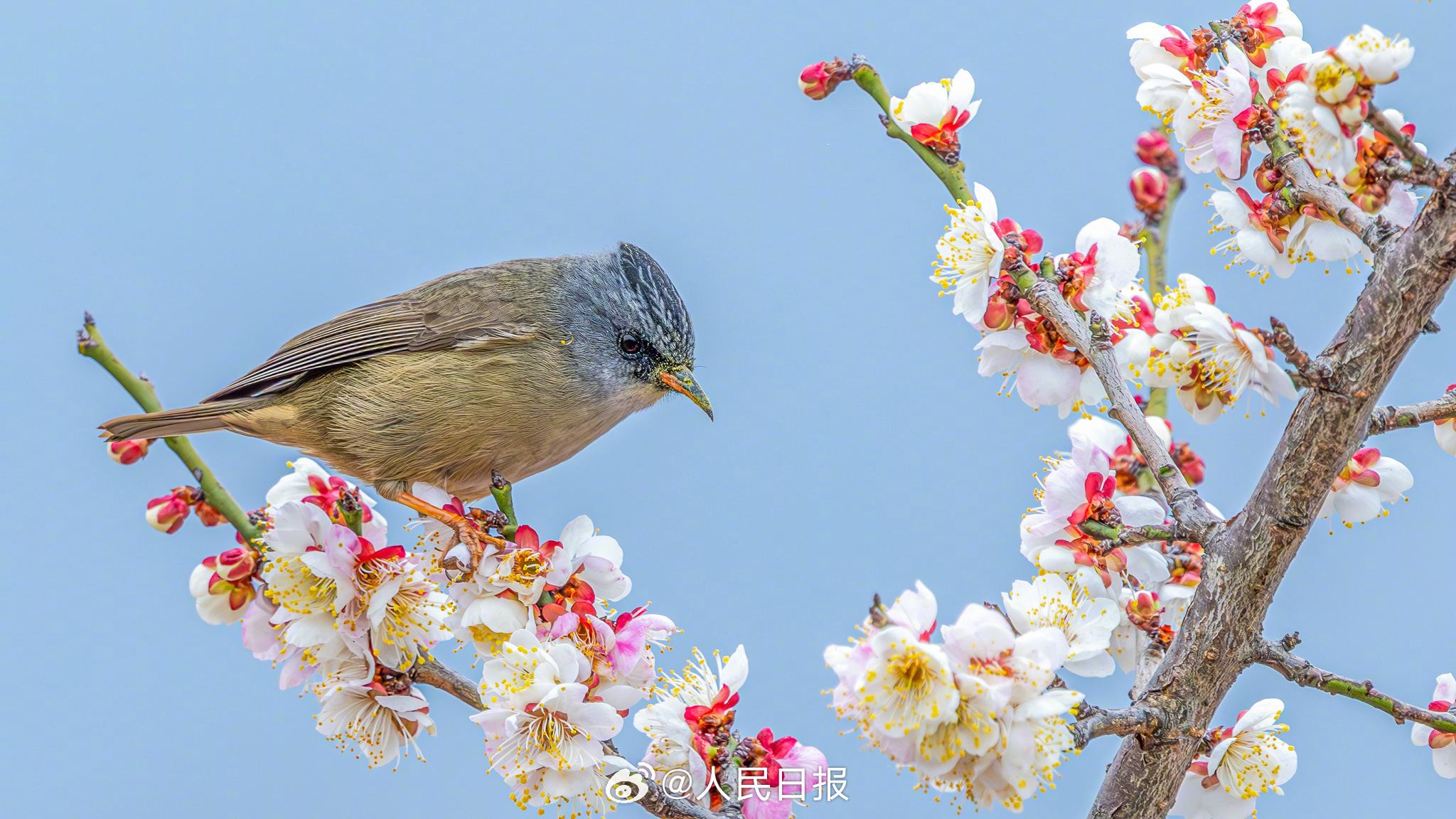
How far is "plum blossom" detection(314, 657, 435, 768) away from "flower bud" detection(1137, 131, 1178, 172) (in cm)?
205

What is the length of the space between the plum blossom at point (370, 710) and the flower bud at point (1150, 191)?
1941mm

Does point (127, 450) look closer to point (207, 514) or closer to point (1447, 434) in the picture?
point (207, 514)

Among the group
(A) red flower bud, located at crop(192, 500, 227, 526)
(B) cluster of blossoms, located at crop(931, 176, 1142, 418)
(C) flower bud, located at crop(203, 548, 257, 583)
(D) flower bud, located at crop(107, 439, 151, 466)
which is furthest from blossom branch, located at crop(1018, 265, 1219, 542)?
(D) flower bud, located at crop(107, 439, 151, 466)

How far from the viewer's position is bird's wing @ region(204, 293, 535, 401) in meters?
2.95

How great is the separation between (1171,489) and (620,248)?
172 cm

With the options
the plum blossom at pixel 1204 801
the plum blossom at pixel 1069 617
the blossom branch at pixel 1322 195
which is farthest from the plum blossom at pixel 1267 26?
the plum blossom at pixel 1204 801

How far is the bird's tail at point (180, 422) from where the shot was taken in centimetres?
248

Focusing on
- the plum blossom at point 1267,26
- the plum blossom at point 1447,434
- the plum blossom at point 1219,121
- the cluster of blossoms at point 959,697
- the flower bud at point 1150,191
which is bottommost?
the cluster of blossoms at point 959,697

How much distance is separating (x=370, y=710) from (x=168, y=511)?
0.67 metres

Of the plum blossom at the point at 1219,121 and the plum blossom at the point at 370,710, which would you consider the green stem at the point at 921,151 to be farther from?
the plum blossom at the point at 370,710

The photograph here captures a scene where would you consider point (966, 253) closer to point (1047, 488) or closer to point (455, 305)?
point (1047, 488)

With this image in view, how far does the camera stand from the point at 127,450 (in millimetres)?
2502

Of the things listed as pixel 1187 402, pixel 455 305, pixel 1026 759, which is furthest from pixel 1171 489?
pixel 455 305

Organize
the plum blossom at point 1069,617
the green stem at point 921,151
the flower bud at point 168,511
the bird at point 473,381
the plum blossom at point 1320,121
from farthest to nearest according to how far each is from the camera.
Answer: the bird at point 473,381 < the flower bud at point 168,511 < the green stem at point 921,151 < the plum blossom at point 1069,617 < the plum blossom at point 1320,121
